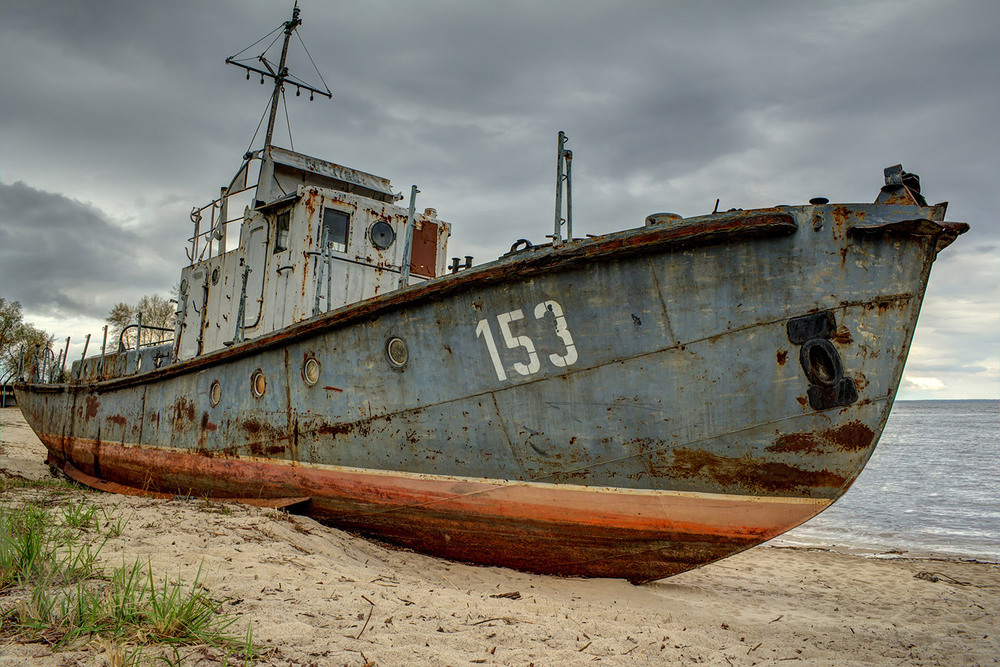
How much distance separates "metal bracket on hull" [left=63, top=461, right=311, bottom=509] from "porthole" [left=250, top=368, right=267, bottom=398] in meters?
0.94

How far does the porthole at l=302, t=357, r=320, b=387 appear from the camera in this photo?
4.71 meters

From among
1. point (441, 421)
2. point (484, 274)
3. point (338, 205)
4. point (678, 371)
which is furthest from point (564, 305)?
point (338, 205)

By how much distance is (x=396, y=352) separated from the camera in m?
4.21

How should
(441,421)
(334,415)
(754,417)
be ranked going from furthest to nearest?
(334,415)
(441,421)
(754,417)

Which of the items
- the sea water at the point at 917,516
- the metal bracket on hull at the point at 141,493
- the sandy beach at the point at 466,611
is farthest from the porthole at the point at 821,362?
the sea water at the point at 917,516

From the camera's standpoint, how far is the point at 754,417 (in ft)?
10.6

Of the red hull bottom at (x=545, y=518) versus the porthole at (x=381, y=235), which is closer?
the red hull bottom at (x=545, y=518)

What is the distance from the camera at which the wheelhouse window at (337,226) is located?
6094 mm

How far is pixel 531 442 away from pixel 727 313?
4.62 feet

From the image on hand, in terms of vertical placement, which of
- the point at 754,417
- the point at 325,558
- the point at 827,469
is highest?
the point at 754,417

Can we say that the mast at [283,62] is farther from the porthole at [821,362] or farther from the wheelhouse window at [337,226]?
the porthole at [821,362]

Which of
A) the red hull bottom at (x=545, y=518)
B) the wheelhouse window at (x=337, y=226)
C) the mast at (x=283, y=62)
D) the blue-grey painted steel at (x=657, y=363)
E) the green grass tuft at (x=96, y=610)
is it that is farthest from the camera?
the mast at (x=283, y=62)

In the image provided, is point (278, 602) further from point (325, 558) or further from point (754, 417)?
point (754, 417)

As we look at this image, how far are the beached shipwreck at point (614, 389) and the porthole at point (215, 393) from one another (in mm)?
829
